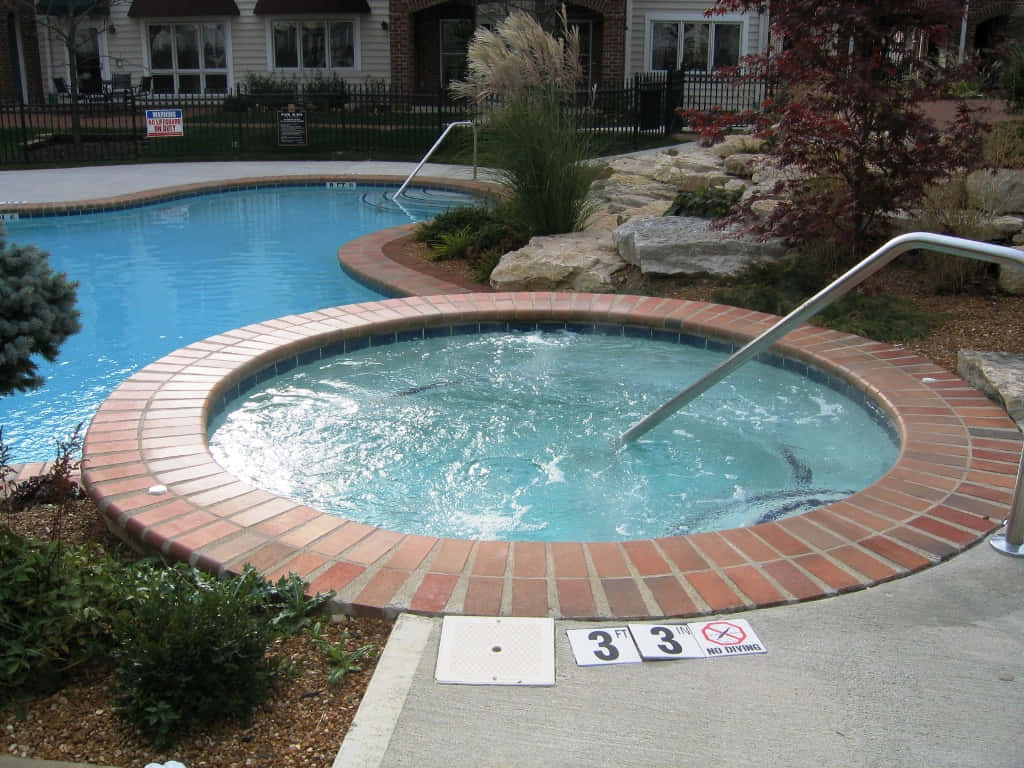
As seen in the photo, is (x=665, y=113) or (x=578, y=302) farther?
(x=665, y=113)

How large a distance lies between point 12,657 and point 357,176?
39.4 feet

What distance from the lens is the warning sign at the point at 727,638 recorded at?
2.44m

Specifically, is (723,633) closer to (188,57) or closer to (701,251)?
(701,251)

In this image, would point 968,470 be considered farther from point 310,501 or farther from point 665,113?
point 665,113

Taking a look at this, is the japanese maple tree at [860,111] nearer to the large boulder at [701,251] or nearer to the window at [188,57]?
the large boulder at [701,251]

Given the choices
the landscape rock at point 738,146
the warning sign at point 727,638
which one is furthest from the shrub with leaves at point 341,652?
the landscape rock at point 738,146

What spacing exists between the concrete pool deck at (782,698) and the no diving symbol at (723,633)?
0.22 ft

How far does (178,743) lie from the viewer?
216 centimetres

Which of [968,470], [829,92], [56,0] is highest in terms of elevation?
[56,0]

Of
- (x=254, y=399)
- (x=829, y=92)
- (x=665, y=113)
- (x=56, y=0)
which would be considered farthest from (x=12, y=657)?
(x=56, y=0)

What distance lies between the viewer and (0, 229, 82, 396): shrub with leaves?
2457mm

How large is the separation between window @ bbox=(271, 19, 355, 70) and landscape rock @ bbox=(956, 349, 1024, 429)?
2138 cm

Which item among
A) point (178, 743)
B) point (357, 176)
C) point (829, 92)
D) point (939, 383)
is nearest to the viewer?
point (178, 743)

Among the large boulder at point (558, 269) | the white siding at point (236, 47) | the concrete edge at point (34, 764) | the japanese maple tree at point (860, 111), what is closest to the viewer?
the concrete edge at point (34, 764)
